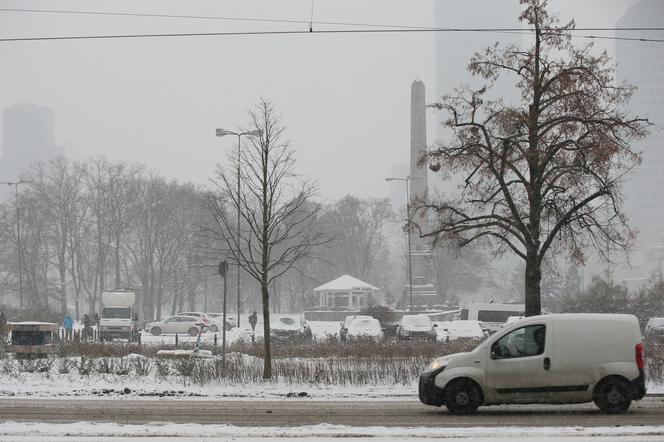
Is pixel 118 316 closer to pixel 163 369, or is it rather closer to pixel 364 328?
pixel 364 328

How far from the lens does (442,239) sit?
76.0 feet

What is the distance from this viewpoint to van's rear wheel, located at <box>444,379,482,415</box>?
14.1 m

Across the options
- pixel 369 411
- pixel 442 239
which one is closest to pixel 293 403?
pixel 369 411

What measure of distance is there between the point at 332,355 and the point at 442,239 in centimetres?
617

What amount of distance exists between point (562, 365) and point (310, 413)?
4.17 meters

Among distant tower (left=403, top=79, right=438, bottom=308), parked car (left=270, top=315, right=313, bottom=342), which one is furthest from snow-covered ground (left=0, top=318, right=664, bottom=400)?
distant tower (left=403, top=79, right=438, bottom=308)

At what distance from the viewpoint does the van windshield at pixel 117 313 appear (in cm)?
4841

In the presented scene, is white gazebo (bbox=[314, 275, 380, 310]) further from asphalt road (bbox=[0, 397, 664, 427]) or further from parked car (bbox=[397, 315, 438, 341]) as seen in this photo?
asphalt road (bbox=[0, 397, 664, 427])

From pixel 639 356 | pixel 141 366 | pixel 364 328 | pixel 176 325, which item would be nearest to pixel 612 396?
pixel 639 356

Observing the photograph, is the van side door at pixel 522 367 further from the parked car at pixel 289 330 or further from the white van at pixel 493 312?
the white van at pixel 493 312

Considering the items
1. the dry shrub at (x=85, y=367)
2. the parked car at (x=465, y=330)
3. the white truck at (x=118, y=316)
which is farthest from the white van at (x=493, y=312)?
the dry shrub at (x=85, y=367)

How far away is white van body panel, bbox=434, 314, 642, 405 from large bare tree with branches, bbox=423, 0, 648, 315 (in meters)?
7.30

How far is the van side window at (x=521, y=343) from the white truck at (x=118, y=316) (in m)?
34.7

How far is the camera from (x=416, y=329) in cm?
3953
